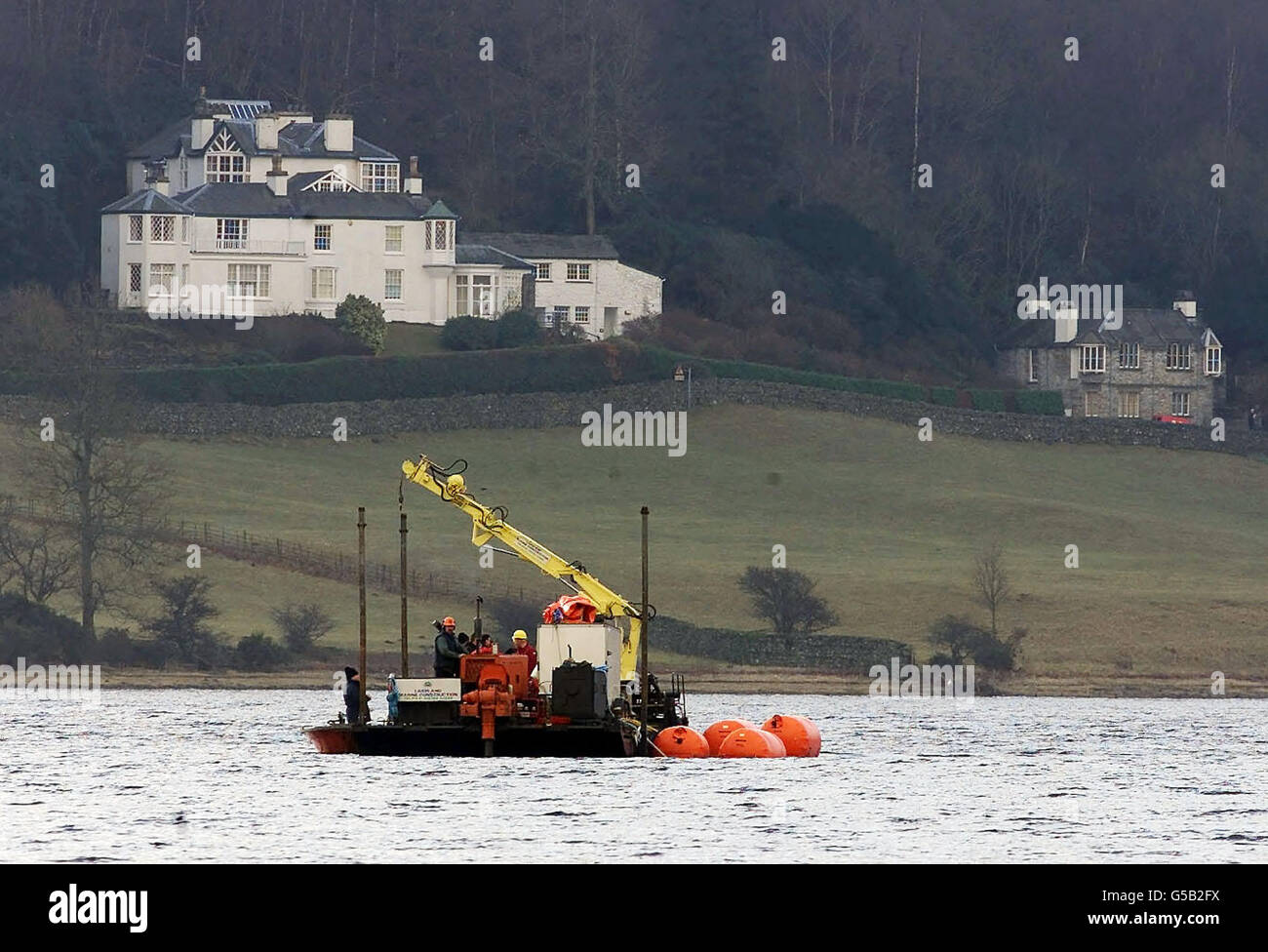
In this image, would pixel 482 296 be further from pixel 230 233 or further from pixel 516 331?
pixel 230 233

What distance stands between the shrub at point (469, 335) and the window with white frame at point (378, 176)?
13.6m

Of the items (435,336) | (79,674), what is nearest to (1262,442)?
(435,336)

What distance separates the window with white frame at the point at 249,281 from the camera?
148m

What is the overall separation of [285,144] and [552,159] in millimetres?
19594

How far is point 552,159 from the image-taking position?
171 meters

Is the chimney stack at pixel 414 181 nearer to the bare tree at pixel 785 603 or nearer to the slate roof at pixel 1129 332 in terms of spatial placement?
the slate roof at pixel 1129 332

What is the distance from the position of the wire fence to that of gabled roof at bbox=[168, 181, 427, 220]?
119ft

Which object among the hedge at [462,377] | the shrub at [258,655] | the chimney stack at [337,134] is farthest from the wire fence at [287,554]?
the chimney stack at [337,134]

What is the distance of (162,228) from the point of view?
147 meters

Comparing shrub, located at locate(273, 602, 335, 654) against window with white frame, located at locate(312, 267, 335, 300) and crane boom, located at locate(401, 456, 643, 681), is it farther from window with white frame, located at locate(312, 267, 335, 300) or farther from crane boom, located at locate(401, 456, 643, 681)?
window with white frame, located at locate(312, 267, 335, 300)
